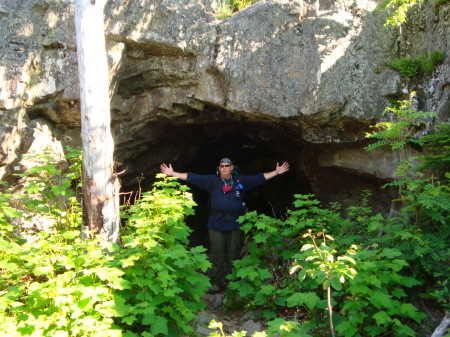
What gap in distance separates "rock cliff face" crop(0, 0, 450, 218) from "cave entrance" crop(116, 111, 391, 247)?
60cm

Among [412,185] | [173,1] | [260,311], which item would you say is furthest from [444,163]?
[173,1]

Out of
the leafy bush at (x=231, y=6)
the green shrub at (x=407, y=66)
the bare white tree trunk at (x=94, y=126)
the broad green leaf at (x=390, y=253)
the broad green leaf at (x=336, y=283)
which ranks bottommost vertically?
the broad green leaf at (x=336, y=283)

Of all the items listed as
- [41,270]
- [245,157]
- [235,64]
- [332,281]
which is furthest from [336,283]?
[245,157]

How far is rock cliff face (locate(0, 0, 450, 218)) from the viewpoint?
6.15m

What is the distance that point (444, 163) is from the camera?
189 inches

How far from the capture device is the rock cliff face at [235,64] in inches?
242

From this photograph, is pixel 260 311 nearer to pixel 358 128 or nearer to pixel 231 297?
pixel 231 297

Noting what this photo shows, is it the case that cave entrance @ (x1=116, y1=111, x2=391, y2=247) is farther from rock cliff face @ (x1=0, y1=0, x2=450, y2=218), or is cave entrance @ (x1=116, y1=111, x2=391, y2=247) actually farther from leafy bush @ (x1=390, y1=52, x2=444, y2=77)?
leafy bush @ (x1=390, y1=52, x2=444, y2=77)

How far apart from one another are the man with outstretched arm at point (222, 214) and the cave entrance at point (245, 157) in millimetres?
1325

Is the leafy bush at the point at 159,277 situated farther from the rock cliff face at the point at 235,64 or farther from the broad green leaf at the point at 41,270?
the rock cliff face at the point at 235,64

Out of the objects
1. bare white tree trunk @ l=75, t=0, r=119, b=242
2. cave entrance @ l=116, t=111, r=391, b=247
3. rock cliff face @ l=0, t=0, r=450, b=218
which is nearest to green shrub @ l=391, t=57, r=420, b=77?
rock cliff face @ l=0, t=0, r=450, b=218

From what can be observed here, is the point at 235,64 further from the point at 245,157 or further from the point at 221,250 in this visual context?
the point at 245,157

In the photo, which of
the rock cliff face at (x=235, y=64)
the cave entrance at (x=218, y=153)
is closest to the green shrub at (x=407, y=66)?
the rock cliff face at (x=235, y=64)

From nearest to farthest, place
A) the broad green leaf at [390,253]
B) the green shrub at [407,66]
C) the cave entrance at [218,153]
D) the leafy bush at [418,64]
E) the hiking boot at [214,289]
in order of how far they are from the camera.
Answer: the broad green leaf at [390,253]
the hiking boot at [214,289]
the leafy bush at [418,64]
the green shrub at [407,66]
the cave entrance at [218,153]
